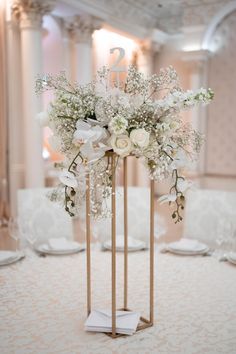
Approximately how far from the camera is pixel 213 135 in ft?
27.1

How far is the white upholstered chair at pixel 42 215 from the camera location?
122 inches

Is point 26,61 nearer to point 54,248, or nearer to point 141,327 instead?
point 54,248

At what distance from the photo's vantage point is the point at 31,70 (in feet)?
19.3

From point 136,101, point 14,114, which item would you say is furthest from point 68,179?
point 14,114

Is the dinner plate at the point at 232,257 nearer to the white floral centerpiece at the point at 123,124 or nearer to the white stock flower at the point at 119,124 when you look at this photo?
the white floral centerpiece at the point at 123,124

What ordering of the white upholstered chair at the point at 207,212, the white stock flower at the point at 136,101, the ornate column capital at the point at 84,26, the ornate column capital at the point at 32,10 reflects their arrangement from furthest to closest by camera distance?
the ornate column capital at the point at 84,26
the ornate column capital at the point at 32,10
the white upholstered chair at the point at 207,212
the white stock flower at the point at 136,101

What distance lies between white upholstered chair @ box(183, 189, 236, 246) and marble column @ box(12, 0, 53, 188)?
3.39 metres

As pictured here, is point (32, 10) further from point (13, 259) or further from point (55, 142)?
point (55, 142)

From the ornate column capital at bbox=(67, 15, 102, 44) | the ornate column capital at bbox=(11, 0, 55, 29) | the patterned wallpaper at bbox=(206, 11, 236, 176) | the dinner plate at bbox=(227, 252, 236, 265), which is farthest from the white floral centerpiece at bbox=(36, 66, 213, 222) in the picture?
the patterned wallpaper at bbox=(206, 11, 236, 176)

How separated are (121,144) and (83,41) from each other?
226 inches

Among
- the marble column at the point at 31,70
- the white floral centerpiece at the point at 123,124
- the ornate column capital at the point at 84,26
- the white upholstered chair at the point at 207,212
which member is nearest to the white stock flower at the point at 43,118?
the white floral centerpiece at the point at 123,124

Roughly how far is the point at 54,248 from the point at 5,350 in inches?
47.2

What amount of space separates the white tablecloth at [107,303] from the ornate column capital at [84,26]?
16.6 ft

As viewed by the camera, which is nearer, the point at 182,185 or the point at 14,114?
the point at 182,185
